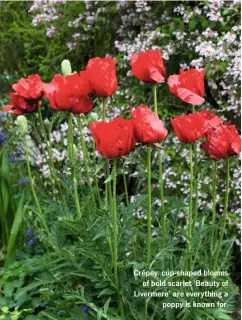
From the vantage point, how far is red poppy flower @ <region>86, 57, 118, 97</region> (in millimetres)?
1567

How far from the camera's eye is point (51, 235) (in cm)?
190

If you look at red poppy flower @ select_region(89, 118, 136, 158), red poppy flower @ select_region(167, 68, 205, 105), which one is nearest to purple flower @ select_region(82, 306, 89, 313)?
red poppy flower @ select_region(89, 118, 136, 158)

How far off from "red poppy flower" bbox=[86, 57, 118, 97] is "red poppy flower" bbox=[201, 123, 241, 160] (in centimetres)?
32

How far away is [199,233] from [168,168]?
1151mm

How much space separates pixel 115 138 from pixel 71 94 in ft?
0.92

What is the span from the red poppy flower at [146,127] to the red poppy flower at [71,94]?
0.78 feet

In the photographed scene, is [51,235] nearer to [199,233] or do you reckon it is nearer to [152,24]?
[199,233]

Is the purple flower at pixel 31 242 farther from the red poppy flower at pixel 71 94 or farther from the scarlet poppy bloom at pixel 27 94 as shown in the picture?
the red poppy flower at pixel 71 94

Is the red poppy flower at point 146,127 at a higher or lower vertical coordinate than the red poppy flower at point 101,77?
lower

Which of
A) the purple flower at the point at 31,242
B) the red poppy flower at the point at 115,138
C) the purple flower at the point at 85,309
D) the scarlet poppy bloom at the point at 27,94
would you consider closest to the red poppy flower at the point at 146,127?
the red poppy flower at the point at 115,138

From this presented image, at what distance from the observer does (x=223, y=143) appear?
1.57 m

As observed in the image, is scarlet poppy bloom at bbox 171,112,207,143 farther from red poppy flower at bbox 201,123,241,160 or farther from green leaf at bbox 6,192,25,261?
green leaf at bbox 6,192,25,261

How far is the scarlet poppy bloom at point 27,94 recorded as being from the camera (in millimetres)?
1758

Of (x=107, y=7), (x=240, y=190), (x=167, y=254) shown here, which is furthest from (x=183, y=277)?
(x=107, y=7)
